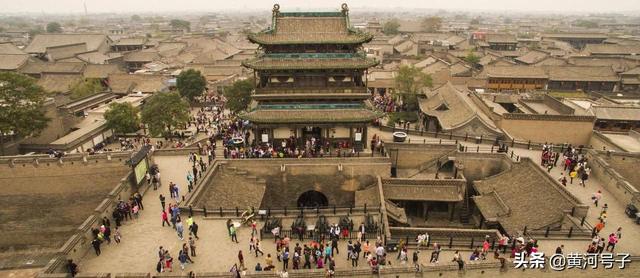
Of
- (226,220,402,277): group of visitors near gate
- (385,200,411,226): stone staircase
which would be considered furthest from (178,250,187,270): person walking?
(385,200,411,226): stone staircase

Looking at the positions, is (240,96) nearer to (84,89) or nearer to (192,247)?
(84,89)

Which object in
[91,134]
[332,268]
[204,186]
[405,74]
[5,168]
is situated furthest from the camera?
[405,74]

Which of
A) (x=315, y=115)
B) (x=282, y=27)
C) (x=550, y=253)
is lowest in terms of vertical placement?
(x=550, y=253)

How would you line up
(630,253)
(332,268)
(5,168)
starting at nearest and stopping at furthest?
(332,268) < (630,253) < (5,168)

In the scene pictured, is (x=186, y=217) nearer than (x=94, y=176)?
Yes

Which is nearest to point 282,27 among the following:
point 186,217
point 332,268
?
point 186,217

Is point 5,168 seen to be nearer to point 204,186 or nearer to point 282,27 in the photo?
point 204,186

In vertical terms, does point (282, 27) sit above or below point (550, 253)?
above

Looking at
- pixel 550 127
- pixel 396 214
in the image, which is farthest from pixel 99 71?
pixel 550 127
